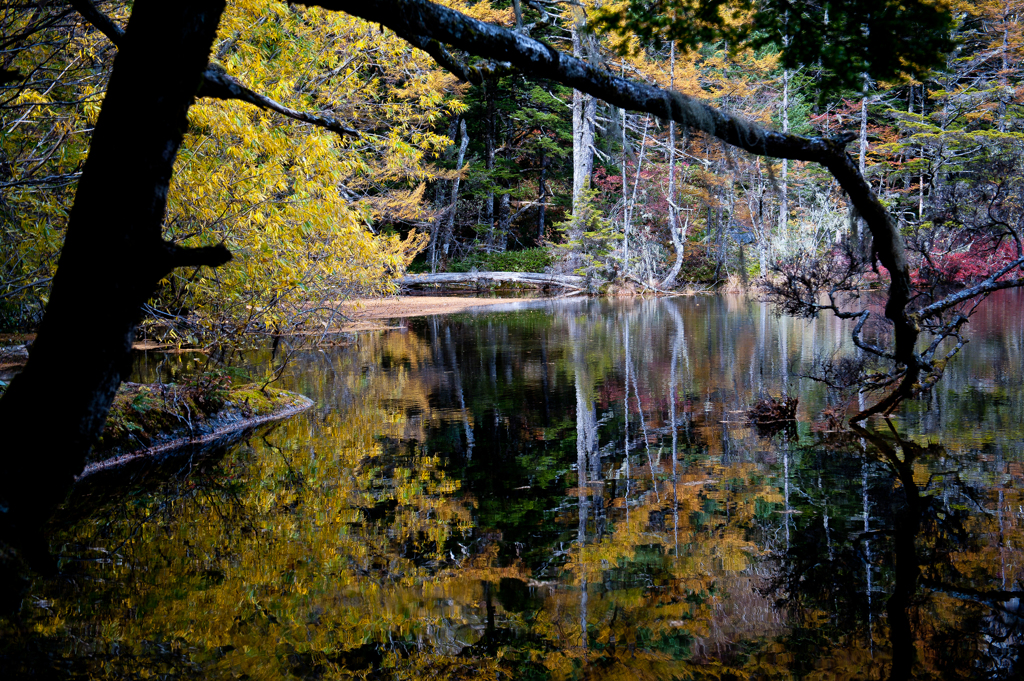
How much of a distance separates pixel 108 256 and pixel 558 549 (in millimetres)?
3595

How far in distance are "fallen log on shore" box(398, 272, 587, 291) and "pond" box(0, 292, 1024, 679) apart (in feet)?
70.6

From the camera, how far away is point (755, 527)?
5.40m

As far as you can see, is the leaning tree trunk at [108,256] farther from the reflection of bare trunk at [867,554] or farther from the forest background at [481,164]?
the reflection of bare trunk at [867,554]

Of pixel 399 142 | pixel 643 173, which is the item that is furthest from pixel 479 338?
pixel 643 173

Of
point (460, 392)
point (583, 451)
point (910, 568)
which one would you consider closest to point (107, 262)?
point (910, 568)

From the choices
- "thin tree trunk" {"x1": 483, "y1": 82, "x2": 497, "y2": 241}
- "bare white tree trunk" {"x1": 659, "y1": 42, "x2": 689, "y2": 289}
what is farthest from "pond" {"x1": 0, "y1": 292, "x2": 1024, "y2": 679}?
"thin tree trunk" {"x1": 483, "y1": 82, "x2": 497, "y2": 241}

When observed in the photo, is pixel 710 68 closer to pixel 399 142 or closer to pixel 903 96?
pixel 903 96

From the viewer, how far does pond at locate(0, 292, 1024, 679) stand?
3701mm

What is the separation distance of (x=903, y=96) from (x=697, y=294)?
41.4 feet

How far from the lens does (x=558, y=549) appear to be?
5.12 metres

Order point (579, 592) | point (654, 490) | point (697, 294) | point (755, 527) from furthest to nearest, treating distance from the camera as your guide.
Result: 1. point (697, 294)
2. point (654, 490)
3. point (755, 527)
4. point (579, 592)

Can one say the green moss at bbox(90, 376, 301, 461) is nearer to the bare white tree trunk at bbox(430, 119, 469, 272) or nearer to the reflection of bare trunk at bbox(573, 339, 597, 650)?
the reflection of bare trunk at bbox(573, 339, 597, 650)

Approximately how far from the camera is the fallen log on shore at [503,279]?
31.8 m

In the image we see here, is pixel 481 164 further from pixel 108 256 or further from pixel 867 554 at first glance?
pixel 108 256
